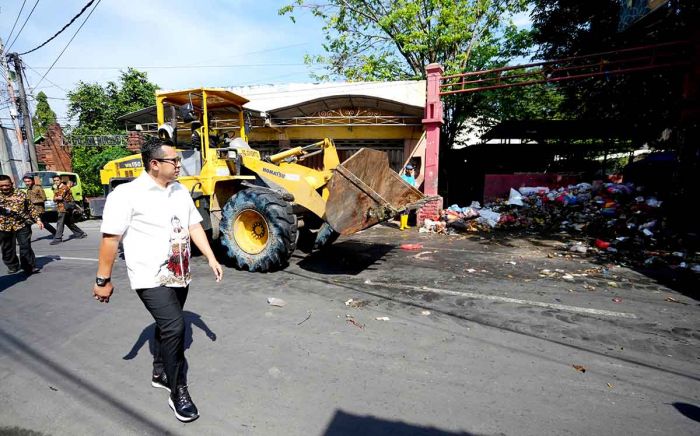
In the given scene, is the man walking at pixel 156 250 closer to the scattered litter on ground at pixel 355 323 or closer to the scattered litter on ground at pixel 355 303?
the scattered litter on ground at pixel 355 323

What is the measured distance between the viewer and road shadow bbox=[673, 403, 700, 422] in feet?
7.57

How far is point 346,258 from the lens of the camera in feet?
20.8

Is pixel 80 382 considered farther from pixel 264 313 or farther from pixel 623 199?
pixel 623 199

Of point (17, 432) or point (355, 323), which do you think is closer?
point (17, 432)

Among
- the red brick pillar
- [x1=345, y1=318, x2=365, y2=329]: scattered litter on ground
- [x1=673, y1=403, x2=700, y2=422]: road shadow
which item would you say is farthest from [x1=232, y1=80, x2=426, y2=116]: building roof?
[x1=673, y1=403, x2=700, y2=422]: road shadow

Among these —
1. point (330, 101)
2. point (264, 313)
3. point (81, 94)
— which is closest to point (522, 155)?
point (330, 101)

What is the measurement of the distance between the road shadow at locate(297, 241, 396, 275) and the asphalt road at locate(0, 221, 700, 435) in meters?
0.41

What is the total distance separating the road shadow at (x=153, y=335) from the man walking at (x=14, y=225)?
3818 millimetres

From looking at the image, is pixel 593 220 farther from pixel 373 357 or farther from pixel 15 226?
pixel 15 226

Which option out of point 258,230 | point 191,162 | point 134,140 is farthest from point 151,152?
point 134,140

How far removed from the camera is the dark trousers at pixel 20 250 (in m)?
5.61

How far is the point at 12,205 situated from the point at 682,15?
619 inches

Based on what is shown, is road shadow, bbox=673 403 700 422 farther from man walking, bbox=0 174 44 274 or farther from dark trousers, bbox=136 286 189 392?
man walking, bbox=0 174 44 274

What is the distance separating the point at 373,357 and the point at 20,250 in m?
6.18
